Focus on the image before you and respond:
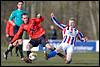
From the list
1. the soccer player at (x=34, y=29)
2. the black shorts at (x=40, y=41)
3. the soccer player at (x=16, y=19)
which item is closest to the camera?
the soccer player at (x=34, y=29)

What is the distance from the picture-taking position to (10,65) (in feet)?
49.2

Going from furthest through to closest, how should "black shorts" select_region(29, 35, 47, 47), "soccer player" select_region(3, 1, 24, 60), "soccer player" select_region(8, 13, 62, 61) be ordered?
"soccer player" select_region(3, 1, 24, 60) < "black shorts" select_region(29, 35, 47, 47) < "soccer player" select_region(8, 13, 62, 61)

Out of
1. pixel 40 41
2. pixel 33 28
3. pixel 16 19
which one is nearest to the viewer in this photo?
pixel 33 28

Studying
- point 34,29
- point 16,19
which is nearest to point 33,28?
point 34,29

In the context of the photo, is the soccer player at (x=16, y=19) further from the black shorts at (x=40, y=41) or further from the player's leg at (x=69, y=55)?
the player's leg at (x=69, y=55)

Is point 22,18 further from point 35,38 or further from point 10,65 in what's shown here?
point 10,65

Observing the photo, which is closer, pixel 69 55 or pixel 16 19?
pixel 69 55

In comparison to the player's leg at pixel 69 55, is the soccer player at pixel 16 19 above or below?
above

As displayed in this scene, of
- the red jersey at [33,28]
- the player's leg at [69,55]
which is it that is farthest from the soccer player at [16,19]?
the player's leg at [69,55]

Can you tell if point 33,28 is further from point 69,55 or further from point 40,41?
point 69,55

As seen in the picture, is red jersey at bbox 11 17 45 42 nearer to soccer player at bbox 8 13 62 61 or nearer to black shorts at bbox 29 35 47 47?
soccer player at bbox 8 13 62 61

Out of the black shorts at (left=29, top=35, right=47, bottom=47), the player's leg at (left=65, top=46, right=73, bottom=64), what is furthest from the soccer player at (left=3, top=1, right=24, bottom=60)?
the player's leg at (left=65, top=46, right=73, bottom=64)

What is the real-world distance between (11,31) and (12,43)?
1686 millimetres

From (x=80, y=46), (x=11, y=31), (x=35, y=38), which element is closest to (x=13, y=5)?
(x=80, y=46)
